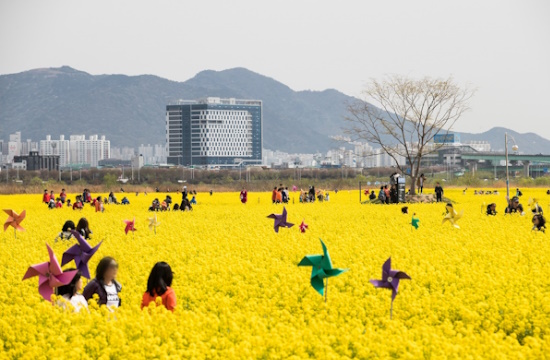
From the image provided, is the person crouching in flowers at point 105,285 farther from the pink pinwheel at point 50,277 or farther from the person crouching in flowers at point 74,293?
the pink pinwheel at point 50,277

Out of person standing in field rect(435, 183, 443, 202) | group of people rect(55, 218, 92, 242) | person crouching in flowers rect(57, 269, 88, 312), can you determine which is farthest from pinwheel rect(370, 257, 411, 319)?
person standing in field rect(435, 183, 443, 202)

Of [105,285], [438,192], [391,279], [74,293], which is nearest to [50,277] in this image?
[74,293]

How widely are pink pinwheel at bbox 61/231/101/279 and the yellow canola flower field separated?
2.53 ft

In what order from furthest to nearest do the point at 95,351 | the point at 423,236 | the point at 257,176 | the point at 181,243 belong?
the point at 257,176, the point at 423,236, the point at 181,243, the point at 95,351

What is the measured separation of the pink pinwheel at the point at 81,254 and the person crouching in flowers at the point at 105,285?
1.44m

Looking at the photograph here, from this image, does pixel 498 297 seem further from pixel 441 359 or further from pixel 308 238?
pixel 308 238

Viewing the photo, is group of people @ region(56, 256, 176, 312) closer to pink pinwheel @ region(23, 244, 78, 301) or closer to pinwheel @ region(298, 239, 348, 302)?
pink pinwheel @ region(23, 244, 78, 301)

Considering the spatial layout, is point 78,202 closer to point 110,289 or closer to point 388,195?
point 388,195

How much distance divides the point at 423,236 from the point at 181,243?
6.87m

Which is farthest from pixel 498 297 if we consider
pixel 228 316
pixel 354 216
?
pixel 354 216

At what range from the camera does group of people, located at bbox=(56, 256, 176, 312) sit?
1079 centimetres

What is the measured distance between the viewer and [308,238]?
24016 millimetres

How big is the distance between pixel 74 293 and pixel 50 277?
1.45 ft

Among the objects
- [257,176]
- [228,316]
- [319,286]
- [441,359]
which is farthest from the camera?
[257,176]
